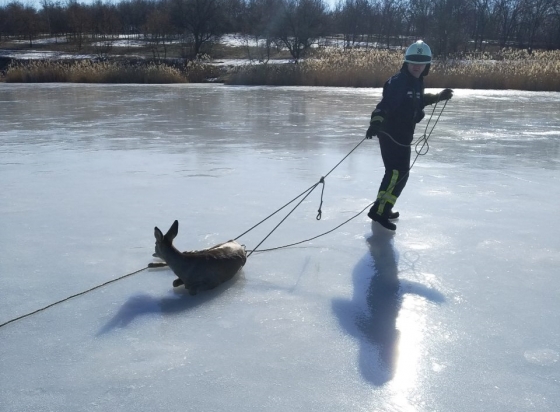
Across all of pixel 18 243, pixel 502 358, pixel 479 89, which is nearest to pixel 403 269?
pixel 502 358

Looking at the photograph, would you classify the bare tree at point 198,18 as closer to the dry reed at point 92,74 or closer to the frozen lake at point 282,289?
the dry reed at point 92,74

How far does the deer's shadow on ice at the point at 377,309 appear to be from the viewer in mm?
2199

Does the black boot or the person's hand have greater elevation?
the person's hand

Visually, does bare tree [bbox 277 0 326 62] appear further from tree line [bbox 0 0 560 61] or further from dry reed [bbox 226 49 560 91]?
dry reed [bbox 226 49 560 91]

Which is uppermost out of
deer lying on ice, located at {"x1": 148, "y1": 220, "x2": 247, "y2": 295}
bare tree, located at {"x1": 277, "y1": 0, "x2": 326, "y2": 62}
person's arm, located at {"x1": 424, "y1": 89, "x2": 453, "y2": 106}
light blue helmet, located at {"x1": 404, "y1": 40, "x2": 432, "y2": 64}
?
bare tree, located at {"x1": 277, "y1": 0, "x2": 326, "y2": 62}

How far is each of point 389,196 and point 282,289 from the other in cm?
139

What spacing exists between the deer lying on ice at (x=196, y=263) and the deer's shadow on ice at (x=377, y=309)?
616mm

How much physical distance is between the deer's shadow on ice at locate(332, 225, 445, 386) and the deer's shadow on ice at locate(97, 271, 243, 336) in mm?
651

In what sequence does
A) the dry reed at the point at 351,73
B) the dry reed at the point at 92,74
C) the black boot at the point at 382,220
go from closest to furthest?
the black boot at the point at 382,220, the dry reed at the point at 351,73, the dry reed at the point at 92,74

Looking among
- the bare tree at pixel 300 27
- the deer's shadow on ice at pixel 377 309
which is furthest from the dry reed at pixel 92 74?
the deer's shadow on ice at pixel 377 309

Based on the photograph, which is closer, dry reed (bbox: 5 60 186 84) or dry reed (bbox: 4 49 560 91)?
dry reed (bbox: 4 49 560 91)

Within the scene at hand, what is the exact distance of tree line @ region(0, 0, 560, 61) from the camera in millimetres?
35250

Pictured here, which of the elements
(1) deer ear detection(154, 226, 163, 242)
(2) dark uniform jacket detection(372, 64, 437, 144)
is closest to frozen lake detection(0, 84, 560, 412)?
(1) deer ear detection(154, 226, 163, 242)

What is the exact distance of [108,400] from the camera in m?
1.94
